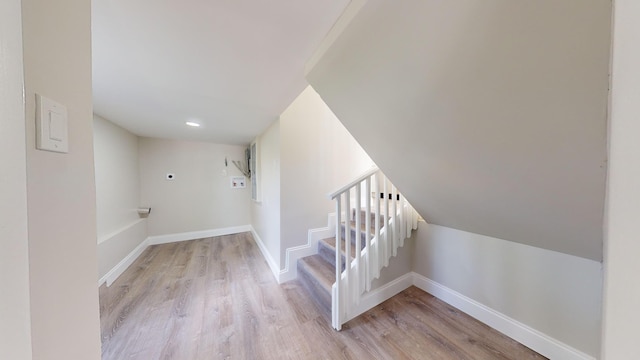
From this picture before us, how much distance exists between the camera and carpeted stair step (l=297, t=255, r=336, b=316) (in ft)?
6.02

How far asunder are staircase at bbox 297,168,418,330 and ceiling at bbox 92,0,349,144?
1046 mm

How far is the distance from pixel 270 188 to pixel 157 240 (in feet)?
8.23

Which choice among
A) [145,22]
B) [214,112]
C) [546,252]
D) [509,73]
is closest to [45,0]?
[145,22]

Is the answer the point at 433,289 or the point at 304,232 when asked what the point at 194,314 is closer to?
the point at 304,232

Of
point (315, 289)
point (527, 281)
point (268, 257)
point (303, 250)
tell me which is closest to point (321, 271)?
point (315, 289)

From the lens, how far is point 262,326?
1.66 meters

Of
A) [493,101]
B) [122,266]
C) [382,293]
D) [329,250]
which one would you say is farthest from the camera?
[122,266]

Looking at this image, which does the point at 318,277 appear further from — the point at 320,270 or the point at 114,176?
the point at 114,176

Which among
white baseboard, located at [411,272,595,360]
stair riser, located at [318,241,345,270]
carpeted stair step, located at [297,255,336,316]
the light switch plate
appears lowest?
white baseboard, located at [411,272,595,360]

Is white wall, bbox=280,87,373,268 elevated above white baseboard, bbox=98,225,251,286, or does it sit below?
above

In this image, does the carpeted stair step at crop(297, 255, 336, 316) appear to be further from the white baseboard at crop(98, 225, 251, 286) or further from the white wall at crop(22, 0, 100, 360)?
the white baseboard at crop(98, 225, 251, 286)

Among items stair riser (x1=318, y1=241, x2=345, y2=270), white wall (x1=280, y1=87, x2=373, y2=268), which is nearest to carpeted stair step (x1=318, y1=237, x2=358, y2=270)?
stair riser (x1=318, y1=241, x2=345, y2=270)

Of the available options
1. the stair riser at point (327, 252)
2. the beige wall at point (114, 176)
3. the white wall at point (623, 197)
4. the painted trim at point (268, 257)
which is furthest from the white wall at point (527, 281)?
the beige wall at point (114, 176)

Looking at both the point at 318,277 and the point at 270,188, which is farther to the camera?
the point at 270,188
